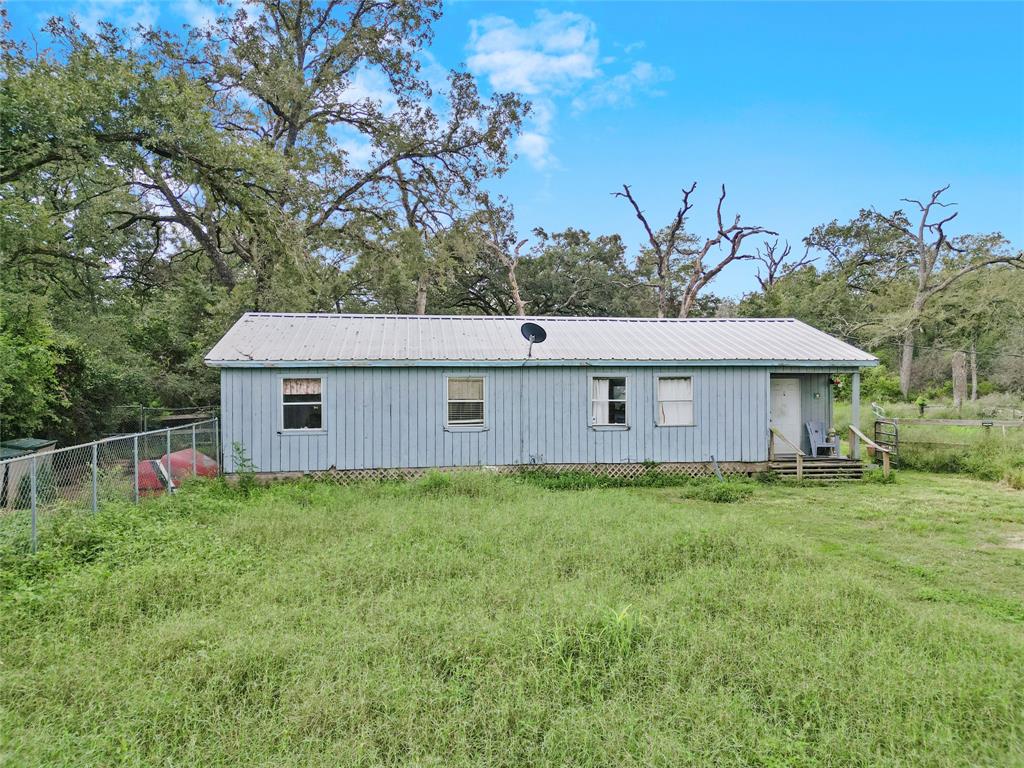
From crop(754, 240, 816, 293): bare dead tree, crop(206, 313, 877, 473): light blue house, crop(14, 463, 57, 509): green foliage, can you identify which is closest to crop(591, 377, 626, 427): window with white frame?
crop(206, 313, 877, 473): light blue house

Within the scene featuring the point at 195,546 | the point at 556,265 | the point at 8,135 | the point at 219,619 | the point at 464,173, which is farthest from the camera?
the point at 556,265

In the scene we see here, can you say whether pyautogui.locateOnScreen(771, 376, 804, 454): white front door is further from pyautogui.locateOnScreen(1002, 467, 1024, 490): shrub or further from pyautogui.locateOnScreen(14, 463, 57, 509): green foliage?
pyautogui.locateOnScreen(14, 463, 57, 509): green foliage

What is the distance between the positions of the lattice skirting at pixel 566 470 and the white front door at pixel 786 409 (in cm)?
150

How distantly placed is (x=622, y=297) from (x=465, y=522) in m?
22.1

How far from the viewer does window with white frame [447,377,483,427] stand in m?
11.1

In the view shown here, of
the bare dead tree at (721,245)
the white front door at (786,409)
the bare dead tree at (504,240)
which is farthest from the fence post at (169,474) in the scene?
the bare dead tree at (721,245)

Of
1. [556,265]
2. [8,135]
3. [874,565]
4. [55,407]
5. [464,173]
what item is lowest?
[874,565]

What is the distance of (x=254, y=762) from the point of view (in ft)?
8.47

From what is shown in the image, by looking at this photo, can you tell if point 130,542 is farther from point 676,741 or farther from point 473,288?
point 473,288

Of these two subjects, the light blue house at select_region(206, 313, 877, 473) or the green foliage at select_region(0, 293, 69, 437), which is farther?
the light blue house at select_region(206, 313, 877, 473)

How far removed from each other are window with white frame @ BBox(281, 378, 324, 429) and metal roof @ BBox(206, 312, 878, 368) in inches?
17.7

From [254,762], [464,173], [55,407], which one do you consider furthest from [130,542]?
[464,173]

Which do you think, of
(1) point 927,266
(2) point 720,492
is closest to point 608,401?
(2) point 720,492

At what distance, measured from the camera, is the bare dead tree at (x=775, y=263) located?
3453cm
